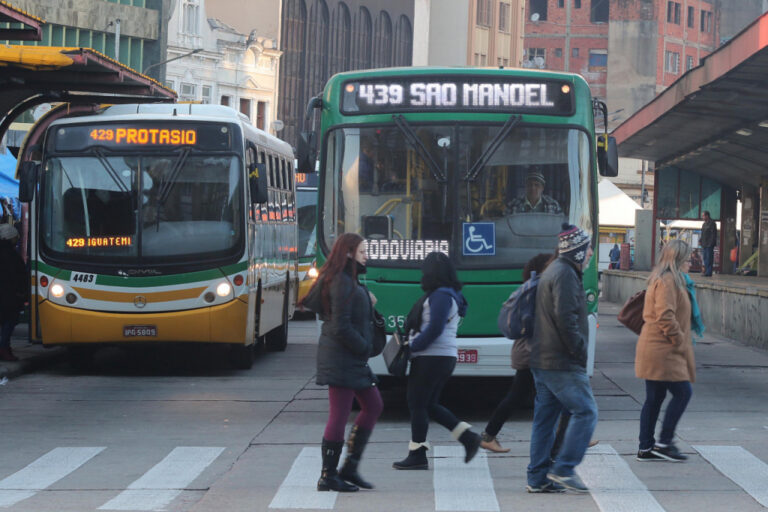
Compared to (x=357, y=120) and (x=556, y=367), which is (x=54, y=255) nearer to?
(x=357, y=120)

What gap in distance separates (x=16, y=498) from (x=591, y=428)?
3662mm

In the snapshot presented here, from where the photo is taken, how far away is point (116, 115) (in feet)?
59.4

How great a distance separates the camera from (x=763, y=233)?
40.7m

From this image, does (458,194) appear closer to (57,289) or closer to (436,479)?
(436,479)

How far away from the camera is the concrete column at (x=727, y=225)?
45938 mm

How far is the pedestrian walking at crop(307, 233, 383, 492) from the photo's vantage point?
9250mm

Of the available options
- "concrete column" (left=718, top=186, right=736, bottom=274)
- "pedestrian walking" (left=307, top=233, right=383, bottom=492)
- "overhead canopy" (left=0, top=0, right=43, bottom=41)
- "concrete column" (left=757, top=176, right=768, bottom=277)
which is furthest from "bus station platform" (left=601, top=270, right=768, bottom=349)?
"concrete column" (left=718, top=186, right=736, bottom=274)

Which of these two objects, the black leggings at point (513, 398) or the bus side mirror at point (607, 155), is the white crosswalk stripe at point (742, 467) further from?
the bus side mirror at point (607, 155)

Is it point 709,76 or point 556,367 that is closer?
point 556,367

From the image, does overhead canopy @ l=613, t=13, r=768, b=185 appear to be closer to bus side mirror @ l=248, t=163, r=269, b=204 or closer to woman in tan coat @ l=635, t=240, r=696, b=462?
bus side mirror @ l=248, t=163, r=269, b=204

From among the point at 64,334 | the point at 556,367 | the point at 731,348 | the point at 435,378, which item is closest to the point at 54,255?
the point at 64,334

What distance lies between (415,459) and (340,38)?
88725mm

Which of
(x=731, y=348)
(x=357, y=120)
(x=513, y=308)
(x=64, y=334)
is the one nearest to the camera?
(x=513, y=308)

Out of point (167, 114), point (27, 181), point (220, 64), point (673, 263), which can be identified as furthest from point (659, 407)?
point (220, 64)
